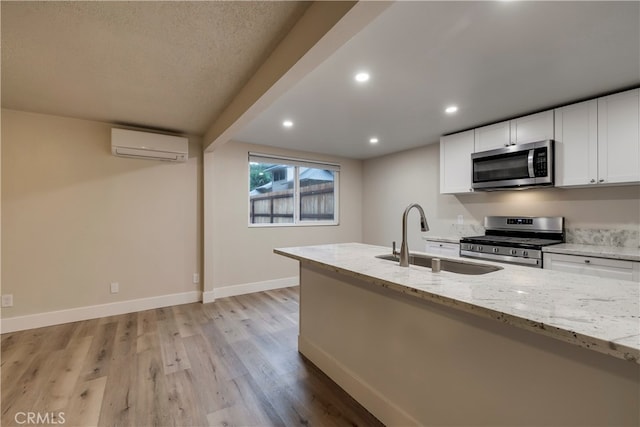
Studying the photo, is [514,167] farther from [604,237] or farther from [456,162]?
[604,237]

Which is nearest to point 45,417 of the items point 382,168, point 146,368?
point 146,368

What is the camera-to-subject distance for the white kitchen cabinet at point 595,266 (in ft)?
7.35

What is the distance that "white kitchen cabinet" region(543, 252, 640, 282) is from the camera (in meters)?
2.24

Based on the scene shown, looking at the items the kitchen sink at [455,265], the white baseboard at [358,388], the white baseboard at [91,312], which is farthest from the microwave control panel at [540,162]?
the white baseboard at [91,312]

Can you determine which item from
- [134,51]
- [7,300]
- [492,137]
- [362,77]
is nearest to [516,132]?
[492,137]

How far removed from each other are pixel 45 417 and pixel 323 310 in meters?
1.81

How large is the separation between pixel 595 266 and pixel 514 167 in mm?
1195

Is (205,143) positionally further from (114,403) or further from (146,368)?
(114,403)

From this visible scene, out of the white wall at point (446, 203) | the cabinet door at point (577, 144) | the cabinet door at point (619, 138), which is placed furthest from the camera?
the white wall at point (446, 203)

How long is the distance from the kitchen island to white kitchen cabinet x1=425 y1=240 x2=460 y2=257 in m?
2.15

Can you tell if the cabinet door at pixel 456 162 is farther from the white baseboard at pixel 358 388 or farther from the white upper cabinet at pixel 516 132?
the white baseboard at pixel 358 388

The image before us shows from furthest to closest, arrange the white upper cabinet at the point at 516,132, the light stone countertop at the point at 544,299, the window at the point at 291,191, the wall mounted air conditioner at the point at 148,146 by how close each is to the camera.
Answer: the window at the point at 291,191 → the wall mounted air conditioner at the point at 148,146 → the white upper cabinet at the point at 516,132 → the light stone countertop at the point at 544,299

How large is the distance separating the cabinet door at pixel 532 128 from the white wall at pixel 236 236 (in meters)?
2.98

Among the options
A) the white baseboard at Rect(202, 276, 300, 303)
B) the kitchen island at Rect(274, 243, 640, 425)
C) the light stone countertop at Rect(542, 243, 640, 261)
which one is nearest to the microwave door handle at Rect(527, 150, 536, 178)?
the light stone countertop at Rect(542, 243, 640, 261)
